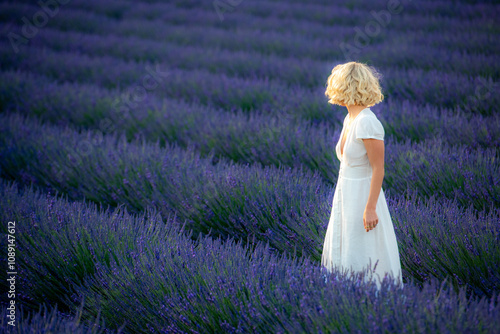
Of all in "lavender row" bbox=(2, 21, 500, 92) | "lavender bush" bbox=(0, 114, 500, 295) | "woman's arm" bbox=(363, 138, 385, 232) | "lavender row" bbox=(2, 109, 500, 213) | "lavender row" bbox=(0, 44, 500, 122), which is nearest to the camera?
"woman's arm" bbox=(363, 138, 385, 232)

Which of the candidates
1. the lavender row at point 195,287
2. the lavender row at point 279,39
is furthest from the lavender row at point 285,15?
the lavender row at point 195,287

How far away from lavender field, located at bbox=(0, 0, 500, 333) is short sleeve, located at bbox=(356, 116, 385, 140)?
562 mm

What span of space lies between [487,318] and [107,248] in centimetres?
170

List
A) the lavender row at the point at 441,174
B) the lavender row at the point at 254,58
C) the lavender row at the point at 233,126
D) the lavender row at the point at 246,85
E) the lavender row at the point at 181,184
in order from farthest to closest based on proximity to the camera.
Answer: the lavender row at the point at 254,58
the lavender row at the point at 246,85
the lavender row at the point at 233,126
the lavender row at the point at 441,174
the lavender row at the point at 181,184

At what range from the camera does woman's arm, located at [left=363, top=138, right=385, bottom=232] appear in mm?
1677

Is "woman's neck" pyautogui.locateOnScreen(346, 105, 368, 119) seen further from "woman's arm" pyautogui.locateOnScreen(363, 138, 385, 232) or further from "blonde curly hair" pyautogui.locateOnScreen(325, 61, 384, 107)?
"woman's arm" pyautogui.locateOnScreen(363, 138, 385, 232)

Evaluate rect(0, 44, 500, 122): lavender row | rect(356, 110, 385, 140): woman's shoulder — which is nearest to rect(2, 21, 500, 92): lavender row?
rect(0, 44, 500, 122): lavender row

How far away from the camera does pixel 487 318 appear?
3.99 ft

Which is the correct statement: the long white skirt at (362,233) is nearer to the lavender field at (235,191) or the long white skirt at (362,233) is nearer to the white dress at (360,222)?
the white dress at (360,222)

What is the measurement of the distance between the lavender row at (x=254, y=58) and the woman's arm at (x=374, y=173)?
3965 mm

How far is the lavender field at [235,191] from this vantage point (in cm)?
157

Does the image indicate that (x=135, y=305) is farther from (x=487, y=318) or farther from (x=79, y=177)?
(x=79, y=177)

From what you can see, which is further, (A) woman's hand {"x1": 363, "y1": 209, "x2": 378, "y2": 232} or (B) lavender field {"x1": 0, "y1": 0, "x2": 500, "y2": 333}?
(A) woman's hand {"x1": 363, "y1": 209, "x2": 378, "y2": 232}

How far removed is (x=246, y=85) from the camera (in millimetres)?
5348
